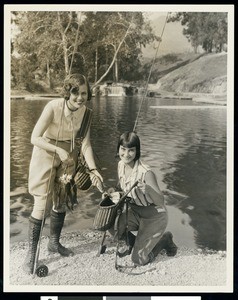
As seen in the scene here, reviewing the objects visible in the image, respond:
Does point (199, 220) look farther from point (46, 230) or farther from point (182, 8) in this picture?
point (182, 8)

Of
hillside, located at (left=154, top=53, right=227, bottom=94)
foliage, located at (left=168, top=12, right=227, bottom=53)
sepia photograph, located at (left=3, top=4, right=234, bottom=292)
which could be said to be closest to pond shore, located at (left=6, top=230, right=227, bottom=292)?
sepia photograph, located at (left=3, top=4, right=234, bottom=292)

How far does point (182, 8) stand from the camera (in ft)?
7.75

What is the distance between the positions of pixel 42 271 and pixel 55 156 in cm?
59

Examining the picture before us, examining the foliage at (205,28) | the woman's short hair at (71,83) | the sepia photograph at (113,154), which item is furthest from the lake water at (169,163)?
the foliage at (205,28)

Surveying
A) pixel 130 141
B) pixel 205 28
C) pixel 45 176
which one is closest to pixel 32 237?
pixel 45 176

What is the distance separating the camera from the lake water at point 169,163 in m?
2.34

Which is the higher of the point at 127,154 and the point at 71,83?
the point at 71,83

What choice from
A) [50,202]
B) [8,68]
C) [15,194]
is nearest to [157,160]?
[50,202]

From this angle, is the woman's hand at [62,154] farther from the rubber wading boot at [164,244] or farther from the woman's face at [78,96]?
the rubber wading boot at [164,244]

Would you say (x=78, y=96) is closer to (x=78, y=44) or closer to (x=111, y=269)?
(x=78, y=44)

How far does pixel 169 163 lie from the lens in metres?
2.37

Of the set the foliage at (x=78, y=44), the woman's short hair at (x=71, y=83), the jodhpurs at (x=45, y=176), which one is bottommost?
the jodhpurs at (x=45, y=176)

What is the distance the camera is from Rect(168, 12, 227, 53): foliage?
2.36m

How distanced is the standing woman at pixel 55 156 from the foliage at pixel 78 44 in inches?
4.1
